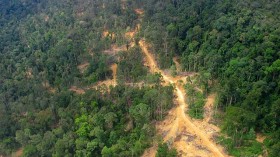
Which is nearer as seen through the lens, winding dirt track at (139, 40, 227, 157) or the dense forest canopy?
winding dirt track at (139, 40, 227, 157)

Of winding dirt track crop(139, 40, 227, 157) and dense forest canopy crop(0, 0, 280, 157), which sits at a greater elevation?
dense forest canopy crop(0, 0, 280, 157)

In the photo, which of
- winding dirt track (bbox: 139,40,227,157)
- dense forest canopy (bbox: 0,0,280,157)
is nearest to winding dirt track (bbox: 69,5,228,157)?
winding dirt track (bbox: 139,40,227,157)

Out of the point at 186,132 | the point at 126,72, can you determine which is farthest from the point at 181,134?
the point at 126,72

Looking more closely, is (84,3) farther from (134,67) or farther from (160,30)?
(134,67)

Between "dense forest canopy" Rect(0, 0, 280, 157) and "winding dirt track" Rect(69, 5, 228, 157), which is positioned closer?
"winding dirt track" Rect(69, 5, 228, 157)

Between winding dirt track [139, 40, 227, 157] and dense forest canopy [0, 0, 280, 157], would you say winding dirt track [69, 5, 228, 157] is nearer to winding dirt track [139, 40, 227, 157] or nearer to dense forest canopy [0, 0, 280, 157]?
A: winding dirt track [139, 40, 227, 157]

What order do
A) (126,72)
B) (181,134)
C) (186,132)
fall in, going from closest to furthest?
1. (181,134)
2. (186,132)
3. (126,72)

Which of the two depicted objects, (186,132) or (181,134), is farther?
(186,132)

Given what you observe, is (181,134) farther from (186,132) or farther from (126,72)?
(126,72)

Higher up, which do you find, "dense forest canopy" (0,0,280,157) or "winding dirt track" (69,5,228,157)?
"dense forest canopy" (0,0,280,157)

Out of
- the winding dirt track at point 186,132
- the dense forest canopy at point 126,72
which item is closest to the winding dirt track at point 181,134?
the winding dirt track at point 186,132
